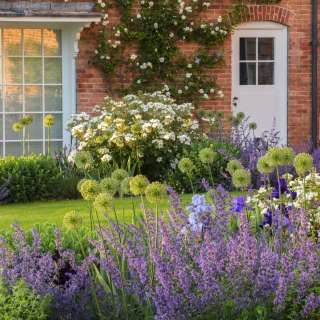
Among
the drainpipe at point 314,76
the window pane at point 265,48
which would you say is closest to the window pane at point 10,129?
→ the window pane at point 265,48

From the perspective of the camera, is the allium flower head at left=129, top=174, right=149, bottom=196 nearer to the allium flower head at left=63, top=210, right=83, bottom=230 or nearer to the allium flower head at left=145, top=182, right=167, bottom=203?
the allium flower head at left=145, top=182, right=167, bottom=203

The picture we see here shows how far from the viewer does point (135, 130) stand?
39.8ft

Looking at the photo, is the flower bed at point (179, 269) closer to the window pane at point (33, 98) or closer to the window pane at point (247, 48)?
the window pane at point (33, 98)

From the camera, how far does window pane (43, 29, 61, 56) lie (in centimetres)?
1455

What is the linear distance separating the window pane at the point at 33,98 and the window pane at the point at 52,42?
56 centimetres

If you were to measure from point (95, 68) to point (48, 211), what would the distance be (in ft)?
16.3

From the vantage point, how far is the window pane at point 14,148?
14420mm

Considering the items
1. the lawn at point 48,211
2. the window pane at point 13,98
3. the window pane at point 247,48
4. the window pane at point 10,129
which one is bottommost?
the lawn at point 48,211

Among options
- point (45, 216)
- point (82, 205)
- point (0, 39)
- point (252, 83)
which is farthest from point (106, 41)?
point (45, 216)

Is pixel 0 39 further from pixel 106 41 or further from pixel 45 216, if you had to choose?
pixel 45 216

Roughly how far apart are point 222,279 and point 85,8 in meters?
10.2

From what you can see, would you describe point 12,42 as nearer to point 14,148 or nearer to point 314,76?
point 14,148

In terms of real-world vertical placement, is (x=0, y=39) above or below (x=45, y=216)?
above

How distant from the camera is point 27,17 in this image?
44.2ft
